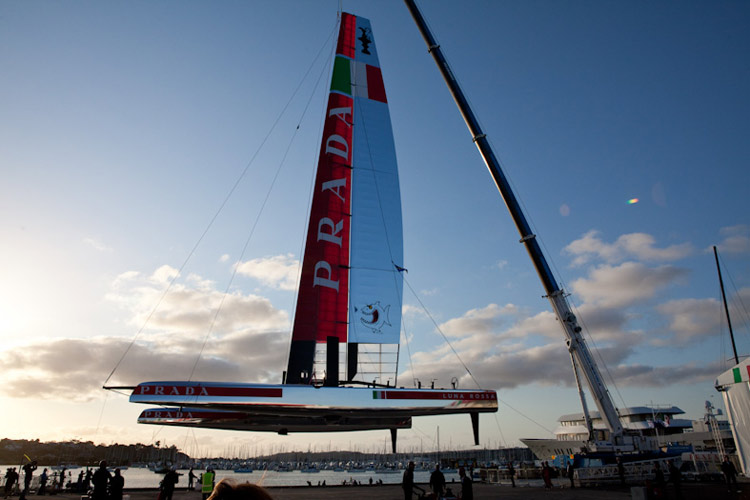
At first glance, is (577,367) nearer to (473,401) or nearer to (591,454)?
(591,454)

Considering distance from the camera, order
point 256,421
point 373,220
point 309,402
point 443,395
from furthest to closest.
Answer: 1. point 373,220
2. point 256,421
3. point 443,395
4. point 309,402

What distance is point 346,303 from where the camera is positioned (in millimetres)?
16312

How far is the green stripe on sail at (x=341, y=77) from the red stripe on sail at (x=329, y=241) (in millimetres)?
412

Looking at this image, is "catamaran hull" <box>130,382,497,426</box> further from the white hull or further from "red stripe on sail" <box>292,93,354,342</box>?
"red stripe on sail" <box>292,93,354,342</box>

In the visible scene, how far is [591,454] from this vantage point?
1889 cm

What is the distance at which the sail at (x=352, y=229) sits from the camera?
15.8 meters

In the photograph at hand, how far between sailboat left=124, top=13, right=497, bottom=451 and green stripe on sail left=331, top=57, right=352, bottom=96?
0.05 metres

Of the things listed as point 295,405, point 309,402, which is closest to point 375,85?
point 309,402

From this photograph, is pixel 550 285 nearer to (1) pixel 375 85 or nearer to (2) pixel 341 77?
(1) pixel 375 85

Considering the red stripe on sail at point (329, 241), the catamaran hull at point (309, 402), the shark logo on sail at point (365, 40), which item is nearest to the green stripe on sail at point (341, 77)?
the red stripe on sail at point (329, 241)

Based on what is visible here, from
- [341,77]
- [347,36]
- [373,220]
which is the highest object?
[347,36]

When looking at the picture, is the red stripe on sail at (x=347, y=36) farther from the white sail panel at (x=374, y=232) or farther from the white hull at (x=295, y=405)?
the white hull at (x=295, y=405)

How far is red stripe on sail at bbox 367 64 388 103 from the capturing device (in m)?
19.6

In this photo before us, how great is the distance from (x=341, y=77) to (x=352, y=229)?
22.6ft
